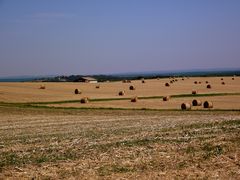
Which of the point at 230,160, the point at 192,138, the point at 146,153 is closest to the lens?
the point at 230,160

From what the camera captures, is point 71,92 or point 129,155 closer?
point 129,155

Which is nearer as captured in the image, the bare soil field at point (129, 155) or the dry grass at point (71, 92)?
the bare soil field at point (129, 155)

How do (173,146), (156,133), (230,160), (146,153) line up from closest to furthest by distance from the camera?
(230,160) → (146,153) → (173,146) → (156,133)

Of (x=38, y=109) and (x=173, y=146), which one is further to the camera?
(x=38, y=109)

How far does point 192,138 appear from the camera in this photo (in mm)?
19859

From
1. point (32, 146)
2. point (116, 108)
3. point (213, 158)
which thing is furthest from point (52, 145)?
point (116, 108)

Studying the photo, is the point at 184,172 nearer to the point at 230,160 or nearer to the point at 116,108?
the point at 230,160

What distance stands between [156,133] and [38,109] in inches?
1256

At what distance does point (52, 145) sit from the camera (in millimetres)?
20219

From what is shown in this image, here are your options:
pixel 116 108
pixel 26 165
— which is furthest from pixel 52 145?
pixel 116 108

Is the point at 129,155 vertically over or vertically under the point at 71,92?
over

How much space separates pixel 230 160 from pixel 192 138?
4161 mm

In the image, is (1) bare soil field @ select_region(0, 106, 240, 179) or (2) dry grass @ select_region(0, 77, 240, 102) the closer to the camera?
(1) bare soil field @ select_region(0, 106, 240, 179)

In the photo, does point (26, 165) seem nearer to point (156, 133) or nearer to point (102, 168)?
point (102, 168)
